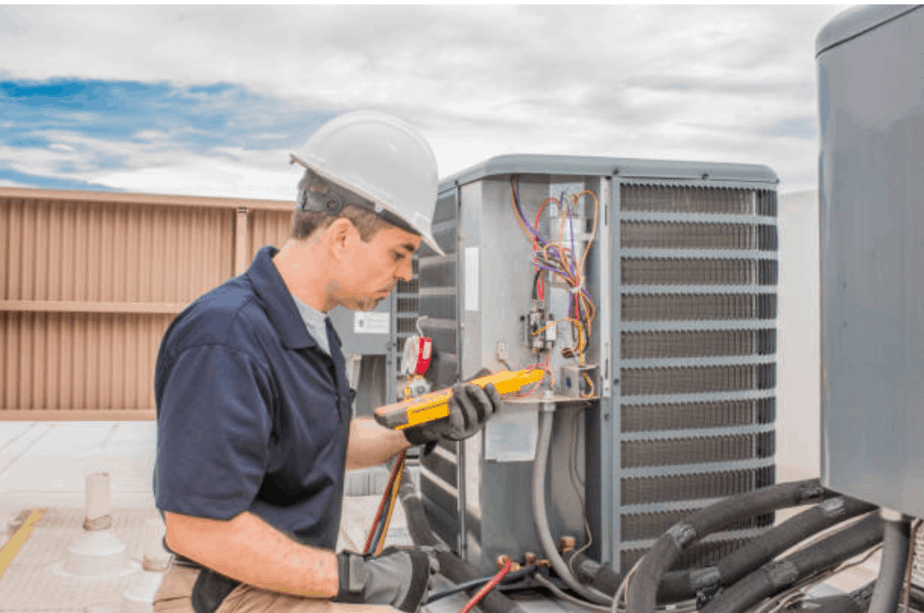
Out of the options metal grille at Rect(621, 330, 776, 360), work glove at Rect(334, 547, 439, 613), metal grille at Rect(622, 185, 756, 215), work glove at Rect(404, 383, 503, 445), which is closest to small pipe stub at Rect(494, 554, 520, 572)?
metal grille at Rect(621, 330, 776, 360)

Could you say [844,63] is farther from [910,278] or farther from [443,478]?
[443,478]

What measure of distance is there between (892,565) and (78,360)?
28.1ft

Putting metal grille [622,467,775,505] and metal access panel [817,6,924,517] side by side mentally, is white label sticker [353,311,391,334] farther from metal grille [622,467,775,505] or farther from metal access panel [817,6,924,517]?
metal access panel [817,6,924,517]

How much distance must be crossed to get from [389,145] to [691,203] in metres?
2.01

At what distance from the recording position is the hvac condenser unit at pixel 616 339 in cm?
345

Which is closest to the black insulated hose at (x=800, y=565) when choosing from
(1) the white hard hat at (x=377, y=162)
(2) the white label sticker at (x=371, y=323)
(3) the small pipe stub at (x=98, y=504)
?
(1) the white hard hat at (x=377, y=162)

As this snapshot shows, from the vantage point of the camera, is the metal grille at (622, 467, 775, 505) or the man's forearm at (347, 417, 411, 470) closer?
the man's forearm at (347, 417, 411, 470)

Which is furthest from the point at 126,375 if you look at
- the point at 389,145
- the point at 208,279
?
the point at 389,145

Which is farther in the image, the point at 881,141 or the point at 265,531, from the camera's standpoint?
the point at 265,531

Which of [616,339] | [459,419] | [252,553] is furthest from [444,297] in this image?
[252,553]

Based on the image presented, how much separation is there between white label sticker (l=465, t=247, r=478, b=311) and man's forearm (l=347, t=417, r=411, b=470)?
1165 millimetres

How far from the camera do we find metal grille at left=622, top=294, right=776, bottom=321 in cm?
349

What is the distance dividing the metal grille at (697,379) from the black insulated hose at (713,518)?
0.66 metres

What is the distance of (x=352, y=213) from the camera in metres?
1.84
